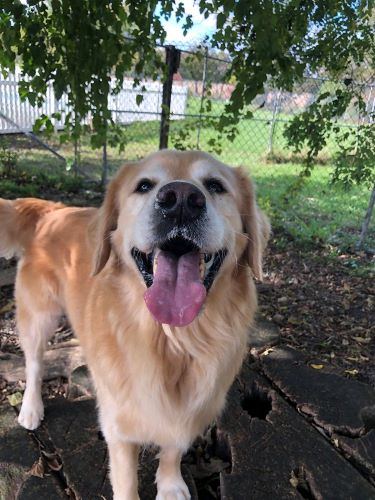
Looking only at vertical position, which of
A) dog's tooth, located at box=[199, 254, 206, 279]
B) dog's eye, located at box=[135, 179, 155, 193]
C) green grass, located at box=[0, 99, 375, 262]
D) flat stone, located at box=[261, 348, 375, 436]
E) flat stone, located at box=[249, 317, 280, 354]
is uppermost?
dog's eye, located at box=[135, 179, 155, 193]

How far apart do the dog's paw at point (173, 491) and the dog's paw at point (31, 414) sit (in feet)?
2.52

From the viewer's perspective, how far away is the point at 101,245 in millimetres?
2037

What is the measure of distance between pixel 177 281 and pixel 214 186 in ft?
1.79

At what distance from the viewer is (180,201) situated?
1571mm

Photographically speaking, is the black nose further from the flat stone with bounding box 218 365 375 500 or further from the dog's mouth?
the flat stone with bounding box 218 365 375 500

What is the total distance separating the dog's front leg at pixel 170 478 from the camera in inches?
76.7

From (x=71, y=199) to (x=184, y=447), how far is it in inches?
196

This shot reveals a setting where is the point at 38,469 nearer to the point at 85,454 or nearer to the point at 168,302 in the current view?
the point at 85,454

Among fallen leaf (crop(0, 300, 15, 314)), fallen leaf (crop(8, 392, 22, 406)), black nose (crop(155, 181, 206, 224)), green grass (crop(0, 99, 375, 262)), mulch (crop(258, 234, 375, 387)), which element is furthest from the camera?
green grass (crop(0, 99, 375, 262))

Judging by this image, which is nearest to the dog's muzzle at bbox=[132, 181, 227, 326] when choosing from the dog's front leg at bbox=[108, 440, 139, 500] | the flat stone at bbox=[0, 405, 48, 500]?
the dog's front leg at bbox=[108, 440, 139, 500]

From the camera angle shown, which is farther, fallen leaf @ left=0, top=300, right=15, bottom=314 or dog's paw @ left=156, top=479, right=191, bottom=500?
fallen leaf @ left=0, top=300, right=15, bottom=314

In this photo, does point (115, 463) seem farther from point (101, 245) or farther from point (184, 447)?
point (101, 245)

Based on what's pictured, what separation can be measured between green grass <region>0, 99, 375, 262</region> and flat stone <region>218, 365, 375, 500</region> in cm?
328

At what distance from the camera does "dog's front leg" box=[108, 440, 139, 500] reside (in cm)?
188
